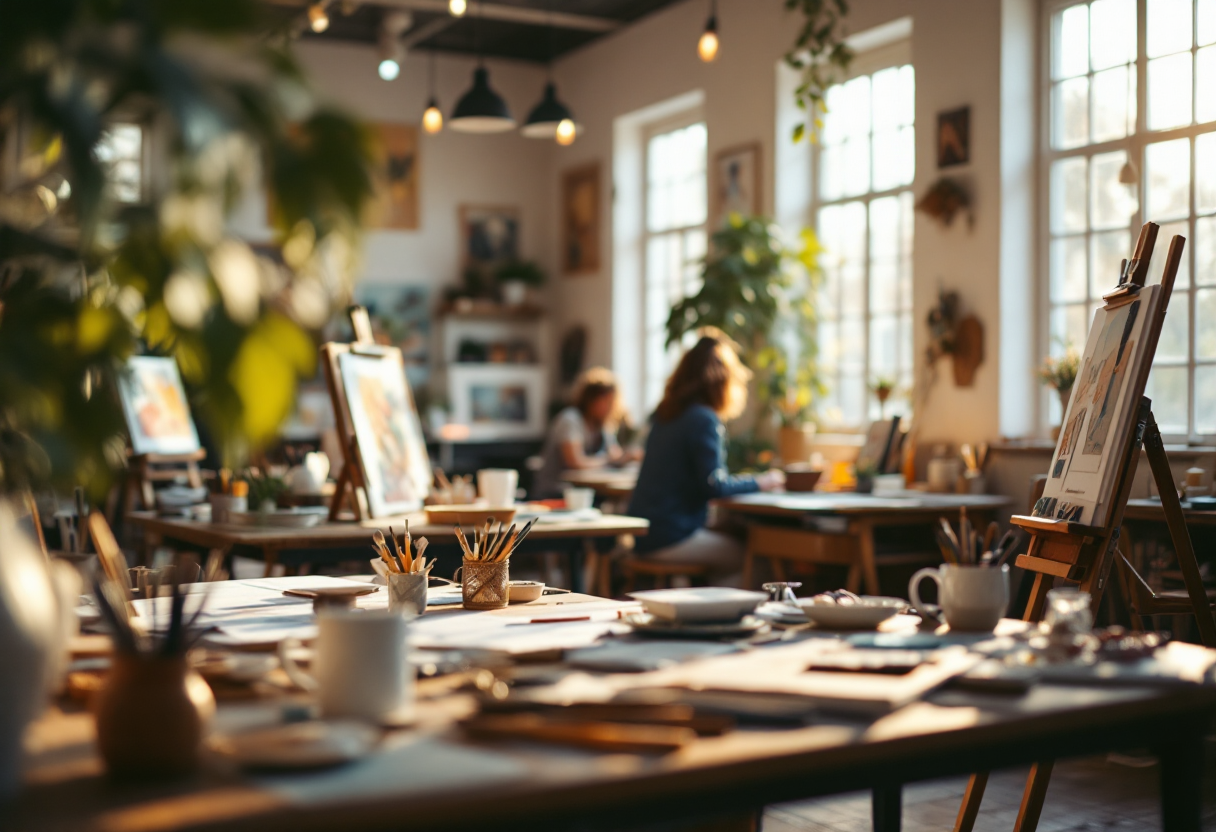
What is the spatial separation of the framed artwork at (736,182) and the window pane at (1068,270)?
2.25 metres

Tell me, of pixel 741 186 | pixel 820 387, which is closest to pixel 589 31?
pixel 741 186

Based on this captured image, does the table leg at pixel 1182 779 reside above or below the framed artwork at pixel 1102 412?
below

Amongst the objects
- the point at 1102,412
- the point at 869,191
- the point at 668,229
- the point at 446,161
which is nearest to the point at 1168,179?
the point at 869,191

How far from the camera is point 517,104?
10.8 meters

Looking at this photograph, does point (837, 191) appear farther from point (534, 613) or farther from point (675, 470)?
point (534, 613)

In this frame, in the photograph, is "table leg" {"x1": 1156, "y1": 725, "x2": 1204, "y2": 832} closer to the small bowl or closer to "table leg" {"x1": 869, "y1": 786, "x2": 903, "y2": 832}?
"table leg" {"x1": 869, "y1": 786, "x2": 903, "y2": 832}

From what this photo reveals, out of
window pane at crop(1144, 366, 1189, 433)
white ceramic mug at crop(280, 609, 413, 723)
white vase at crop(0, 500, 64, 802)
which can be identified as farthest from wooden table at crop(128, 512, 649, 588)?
window pane at crop(1144, 366, 1189, 433)

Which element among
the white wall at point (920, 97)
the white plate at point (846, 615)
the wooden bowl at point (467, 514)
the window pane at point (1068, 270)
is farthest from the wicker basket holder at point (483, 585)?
the window pane at point (1068, 270)

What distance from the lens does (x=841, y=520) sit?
5812mm

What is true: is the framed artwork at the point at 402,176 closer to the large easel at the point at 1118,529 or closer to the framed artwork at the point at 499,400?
the framed artwork at the point at 499,400

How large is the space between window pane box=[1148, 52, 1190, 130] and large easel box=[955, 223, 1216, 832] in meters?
3.11

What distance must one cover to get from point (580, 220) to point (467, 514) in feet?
22.1

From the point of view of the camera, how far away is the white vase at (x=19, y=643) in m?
1.09

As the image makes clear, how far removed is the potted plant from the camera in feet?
34.3
